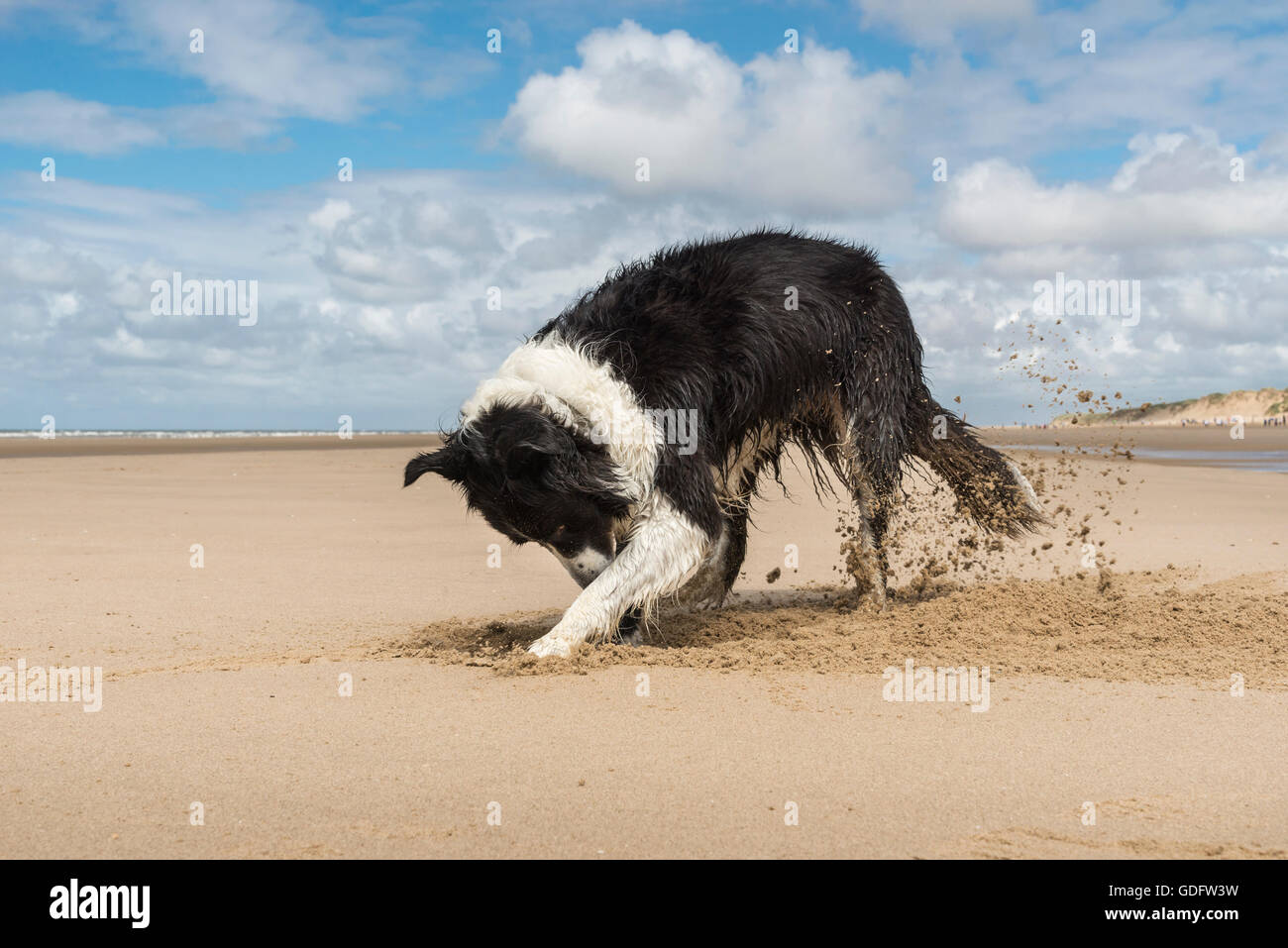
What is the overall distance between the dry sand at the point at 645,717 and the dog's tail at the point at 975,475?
0.51 m

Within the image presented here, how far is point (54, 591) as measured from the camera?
25.3ft

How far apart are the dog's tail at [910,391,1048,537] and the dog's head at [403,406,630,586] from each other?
2697 millimetres

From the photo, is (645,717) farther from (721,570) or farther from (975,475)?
(975,475)

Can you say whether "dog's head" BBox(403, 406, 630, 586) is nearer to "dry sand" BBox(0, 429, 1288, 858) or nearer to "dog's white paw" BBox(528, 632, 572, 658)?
"dog's white paw" BBox(528, 632, 572, 658)

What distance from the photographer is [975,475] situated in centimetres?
748

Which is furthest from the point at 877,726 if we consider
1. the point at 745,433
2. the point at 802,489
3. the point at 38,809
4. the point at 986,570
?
the point at 802,489

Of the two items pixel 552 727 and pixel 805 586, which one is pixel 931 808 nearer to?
pixel 552 727

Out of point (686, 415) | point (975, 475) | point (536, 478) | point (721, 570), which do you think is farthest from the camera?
point (975, 475)

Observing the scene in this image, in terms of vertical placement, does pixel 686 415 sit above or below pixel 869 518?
above

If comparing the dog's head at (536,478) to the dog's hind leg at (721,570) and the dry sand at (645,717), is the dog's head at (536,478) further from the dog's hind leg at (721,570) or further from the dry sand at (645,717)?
the dog's hind leg at (721,570)

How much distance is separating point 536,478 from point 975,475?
139 inches

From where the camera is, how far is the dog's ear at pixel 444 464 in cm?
570

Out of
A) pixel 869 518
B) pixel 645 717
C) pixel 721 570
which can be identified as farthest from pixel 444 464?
pixel 869 518

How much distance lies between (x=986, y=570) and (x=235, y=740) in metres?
6.32
